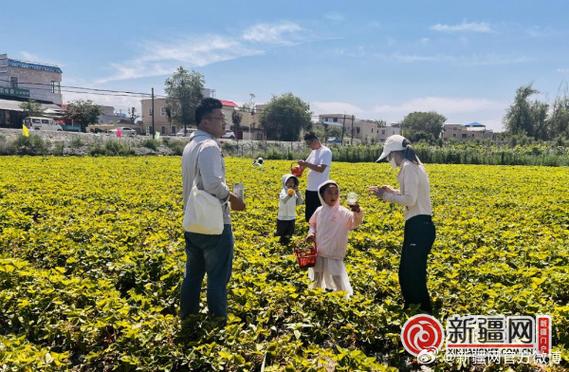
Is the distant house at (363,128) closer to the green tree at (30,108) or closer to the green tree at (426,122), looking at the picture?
the green tree at (426,122)

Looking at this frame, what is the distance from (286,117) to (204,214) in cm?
5978

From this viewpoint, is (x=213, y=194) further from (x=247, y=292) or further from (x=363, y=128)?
(x=363, y=128)

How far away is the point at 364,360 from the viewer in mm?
3146

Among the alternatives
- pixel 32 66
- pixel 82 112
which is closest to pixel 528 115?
pixel 82 112

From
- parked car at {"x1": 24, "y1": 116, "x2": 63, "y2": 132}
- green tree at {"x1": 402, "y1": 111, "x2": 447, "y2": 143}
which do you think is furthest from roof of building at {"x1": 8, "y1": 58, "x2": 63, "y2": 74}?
green tree at {"x1": 402, "y1": 111, "x2": 447, "y2": 143}

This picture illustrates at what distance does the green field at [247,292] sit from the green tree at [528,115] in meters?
61.0

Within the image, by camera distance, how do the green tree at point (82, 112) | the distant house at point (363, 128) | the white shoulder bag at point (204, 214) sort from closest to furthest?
the white shoulder bag at point (204, 214) → the green tree at point (82, 112) → the distant house at point (363, 128)

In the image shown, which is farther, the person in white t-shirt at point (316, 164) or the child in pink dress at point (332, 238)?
the person in white t-shirt at point (316, 164)

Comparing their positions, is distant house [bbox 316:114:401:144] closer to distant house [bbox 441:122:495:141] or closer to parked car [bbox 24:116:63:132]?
distant house [bbox 441:122:495:141]

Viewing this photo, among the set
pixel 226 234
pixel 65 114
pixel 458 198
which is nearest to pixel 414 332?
pixel 226 234

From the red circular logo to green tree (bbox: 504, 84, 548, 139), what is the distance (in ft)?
216

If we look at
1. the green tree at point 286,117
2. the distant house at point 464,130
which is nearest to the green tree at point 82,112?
the green tree at point 286,117

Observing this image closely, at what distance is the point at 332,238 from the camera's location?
4660 millimetres

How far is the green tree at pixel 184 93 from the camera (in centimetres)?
5781
